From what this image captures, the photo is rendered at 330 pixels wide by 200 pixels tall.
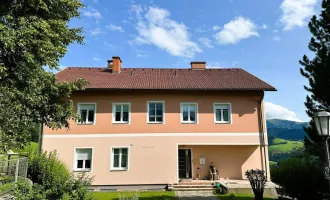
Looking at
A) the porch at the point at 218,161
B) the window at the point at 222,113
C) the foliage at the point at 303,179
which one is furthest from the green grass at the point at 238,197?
the window at the point at 222,113

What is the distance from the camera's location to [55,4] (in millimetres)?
11461

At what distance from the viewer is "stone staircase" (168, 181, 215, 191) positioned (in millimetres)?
16991

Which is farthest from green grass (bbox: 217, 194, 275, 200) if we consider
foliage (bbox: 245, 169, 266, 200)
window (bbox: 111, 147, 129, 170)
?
window (bbox: 111, 147, 129, 170)

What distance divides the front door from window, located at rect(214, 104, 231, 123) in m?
3.33

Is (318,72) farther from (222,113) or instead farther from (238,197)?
(238,197)

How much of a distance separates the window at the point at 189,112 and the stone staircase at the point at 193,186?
14.4ft

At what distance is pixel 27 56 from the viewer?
9.81 meters

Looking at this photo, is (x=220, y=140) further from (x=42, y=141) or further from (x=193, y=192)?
(x=42, y=141)

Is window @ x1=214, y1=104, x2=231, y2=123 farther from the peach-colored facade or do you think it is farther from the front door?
the front door

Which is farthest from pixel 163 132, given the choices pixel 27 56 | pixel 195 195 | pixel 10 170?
pixel 27 56

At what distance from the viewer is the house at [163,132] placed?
1792cm

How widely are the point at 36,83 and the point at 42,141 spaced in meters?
7.95

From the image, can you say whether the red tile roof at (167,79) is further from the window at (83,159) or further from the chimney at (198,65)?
the window at (83,159)

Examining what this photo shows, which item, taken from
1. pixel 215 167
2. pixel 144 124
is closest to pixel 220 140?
pixel 215 167
